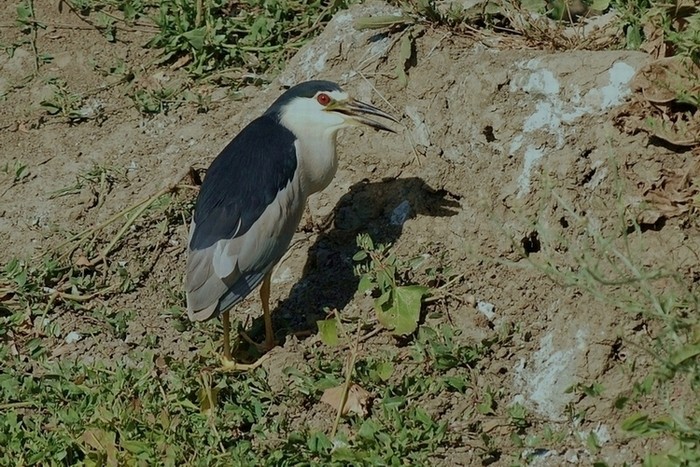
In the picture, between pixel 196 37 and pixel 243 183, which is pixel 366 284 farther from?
pixel 196 37

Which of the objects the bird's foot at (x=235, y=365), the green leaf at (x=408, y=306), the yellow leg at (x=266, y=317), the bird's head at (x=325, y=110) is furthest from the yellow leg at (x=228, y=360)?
the bird's head at (x=325, y=110)

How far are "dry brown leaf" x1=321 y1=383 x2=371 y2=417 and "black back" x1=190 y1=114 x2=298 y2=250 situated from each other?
0.86 metres

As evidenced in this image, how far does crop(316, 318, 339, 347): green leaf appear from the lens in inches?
214

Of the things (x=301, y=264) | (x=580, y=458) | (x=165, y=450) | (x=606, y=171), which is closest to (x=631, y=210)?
(x=606, y=171)

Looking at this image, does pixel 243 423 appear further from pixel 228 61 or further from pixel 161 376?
pixel 228 61

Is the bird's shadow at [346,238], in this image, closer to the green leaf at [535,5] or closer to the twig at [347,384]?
the twig at [347,384]

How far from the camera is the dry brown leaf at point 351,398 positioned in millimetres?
5078

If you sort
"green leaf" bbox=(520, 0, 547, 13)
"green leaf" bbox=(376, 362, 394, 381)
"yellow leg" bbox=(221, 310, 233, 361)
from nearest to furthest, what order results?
"green leaf" bbox=(376, 362, 394, 381), "yellow leg" bbox=(221, 310, 233, 361), "green leaf" bbox=(520, 0, 547, 13)

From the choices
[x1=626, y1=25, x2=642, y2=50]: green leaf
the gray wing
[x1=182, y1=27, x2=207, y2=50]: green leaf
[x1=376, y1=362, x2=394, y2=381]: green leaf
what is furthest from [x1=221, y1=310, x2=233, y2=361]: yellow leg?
[x1=626, y1=25, x2=642, y2=50]: green leaf

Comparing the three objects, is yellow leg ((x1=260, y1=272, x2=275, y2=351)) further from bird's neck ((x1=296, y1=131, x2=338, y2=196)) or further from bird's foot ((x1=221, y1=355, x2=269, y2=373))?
bird's neck ((x1=296, y1=131, x2=338, y2=196))

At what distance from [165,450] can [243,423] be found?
40 centimetres

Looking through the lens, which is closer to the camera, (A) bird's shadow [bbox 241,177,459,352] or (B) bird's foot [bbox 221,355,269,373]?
(B) bird's foot [bbox 221,355,269,373]

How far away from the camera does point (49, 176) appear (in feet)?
21.7

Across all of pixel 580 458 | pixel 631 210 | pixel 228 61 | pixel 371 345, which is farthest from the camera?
pixel 228 61
